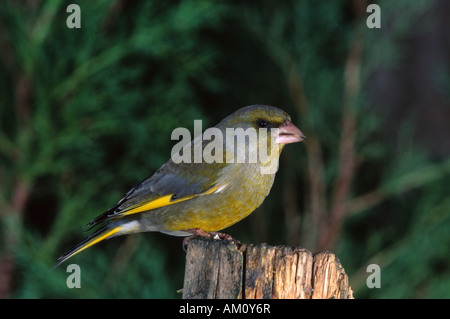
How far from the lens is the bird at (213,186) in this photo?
322cm

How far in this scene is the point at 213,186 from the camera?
326 cm

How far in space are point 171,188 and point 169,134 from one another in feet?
5.08

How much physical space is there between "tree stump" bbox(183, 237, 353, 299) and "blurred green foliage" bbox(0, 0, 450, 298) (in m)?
2.00

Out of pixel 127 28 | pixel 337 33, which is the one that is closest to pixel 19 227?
pixel 127 28

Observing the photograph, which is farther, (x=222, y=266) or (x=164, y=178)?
(x=164, y=178)

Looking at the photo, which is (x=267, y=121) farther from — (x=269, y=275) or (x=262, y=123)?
(x=269, y=275)

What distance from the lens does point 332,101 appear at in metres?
4.80

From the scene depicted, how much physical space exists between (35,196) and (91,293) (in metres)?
0.95

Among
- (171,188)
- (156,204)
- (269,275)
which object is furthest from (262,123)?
(269,275)

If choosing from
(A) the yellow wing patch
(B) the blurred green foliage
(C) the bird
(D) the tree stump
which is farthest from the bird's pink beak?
(B) the blurred green foliage

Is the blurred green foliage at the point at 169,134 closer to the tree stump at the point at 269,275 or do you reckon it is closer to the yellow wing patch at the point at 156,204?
the yellow wing patch at the point at 156,204

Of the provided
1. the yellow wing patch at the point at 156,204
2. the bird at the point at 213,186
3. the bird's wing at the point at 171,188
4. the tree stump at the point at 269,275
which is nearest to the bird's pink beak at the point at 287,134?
the bird at the point at 213,186

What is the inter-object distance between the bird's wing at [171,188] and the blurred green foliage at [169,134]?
113cm
